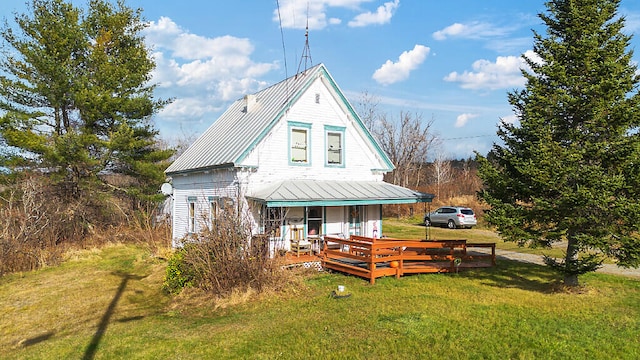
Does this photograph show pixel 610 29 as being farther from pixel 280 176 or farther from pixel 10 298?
pixel 10 298

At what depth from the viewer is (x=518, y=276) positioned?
13.7m

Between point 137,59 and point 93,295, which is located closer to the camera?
point 93,295

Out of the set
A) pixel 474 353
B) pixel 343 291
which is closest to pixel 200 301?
pixel 343 291

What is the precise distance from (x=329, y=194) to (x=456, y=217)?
59.6 feet

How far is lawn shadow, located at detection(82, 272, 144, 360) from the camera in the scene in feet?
25.8

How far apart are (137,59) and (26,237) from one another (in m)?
11.6

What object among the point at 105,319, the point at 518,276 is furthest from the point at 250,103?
the point at 518,276

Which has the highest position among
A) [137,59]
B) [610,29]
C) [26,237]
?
[137,59]

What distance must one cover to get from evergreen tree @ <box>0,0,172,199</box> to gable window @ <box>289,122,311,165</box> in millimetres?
10363

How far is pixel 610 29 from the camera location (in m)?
10.9

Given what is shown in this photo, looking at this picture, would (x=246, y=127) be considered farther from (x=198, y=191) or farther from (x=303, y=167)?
(x=198, y=191)

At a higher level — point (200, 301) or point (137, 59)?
point (137, 59)

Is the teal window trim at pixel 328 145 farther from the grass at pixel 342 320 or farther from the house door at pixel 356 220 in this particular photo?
the grass at pixel 342 320

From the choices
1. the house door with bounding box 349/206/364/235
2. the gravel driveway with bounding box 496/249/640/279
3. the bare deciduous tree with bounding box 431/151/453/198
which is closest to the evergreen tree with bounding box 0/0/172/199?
the house door with bounding box 349/206/364/235
